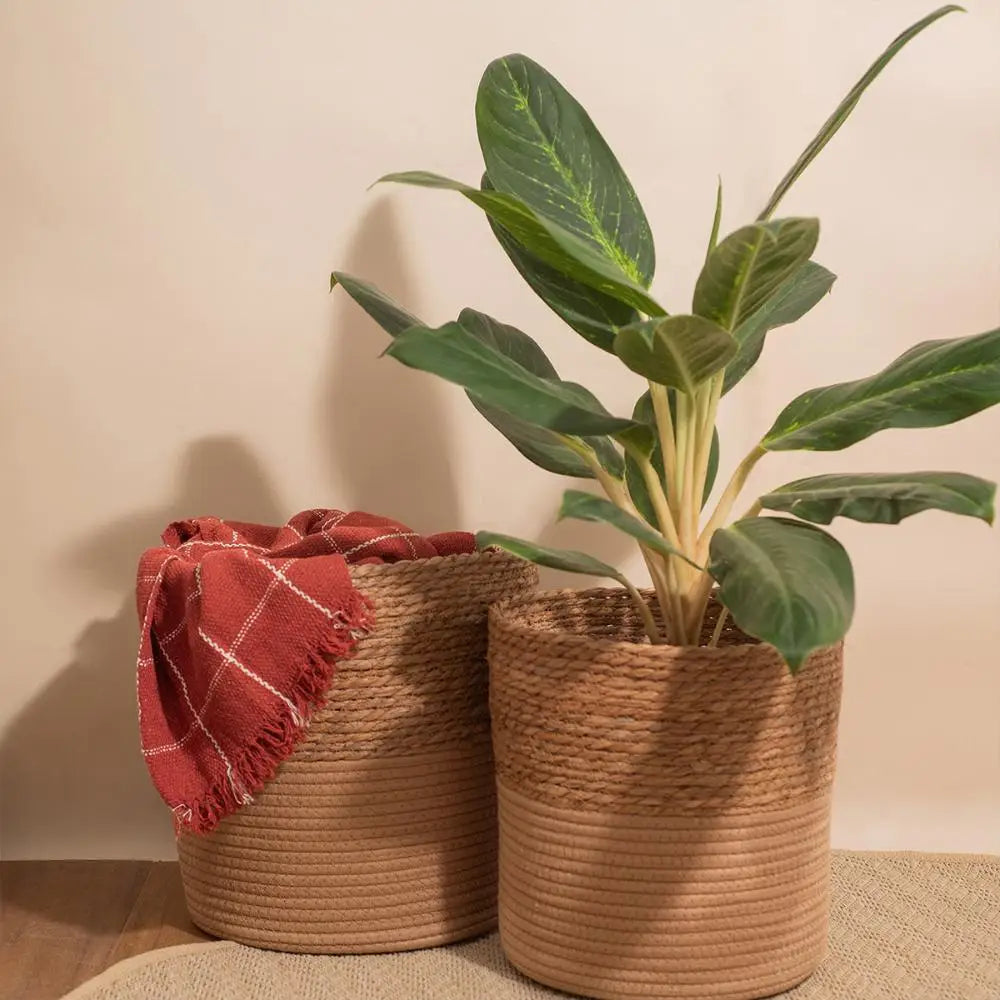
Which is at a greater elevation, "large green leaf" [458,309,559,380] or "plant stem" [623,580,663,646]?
"large green leaf" [458,309,559,380]

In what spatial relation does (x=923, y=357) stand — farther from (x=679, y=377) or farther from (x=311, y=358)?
(x=311, y=358)

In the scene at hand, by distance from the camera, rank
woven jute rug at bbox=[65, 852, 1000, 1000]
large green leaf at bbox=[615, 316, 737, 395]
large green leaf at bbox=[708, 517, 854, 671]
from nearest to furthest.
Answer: large green leaf at bbox=[708, 517, 854, 671], large green leaf at bbox=[615, 316, 737, 395], woven jute rug at bbox=[65, 852, 1000, 1000]

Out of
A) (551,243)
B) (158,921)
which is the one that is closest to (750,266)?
(551,243)

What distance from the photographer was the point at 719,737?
1169mm

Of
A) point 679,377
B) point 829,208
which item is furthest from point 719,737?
point 829,208

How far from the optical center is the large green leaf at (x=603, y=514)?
3.42 ft

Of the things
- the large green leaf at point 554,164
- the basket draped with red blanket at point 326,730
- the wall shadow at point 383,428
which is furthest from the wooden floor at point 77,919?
the large green leaf at point 554,164

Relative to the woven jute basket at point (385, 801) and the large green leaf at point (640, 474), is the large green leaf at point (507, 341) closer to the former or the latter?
the large green leaf at point (640, 474)

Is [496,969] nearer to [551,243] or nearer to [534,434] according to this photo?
[534,434]

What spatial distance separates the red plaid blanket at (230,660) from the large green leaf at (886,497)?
0.45 meters

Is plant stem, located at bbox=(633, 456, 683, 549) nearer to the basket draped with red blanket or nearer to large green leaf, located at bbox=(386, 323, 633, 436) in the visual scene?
large green leaf, located at bbox=(386, 323, 633, 436)

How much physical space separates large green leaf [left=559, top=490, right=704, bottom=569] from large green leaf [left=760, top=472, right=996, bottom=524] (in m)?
0.11

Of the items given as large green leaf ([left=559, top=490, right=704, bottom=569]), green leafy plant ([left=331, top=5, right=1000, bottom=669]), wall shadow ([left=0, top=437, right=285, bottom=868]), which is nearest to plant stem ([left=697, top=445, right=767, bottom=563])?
green leafy plant ([left=331, top=5, right=1000, bottom=669])

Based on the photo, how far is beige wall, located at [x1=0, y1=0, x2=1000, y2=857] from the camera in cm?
162
